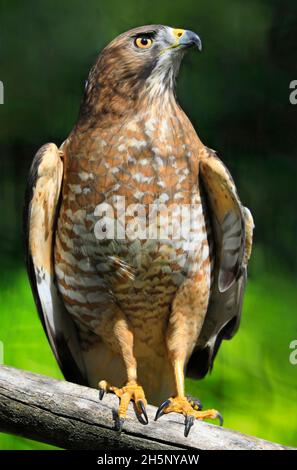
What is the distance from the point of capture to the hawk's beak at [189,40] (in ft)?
8.98

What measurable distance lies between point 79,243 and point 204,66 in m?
1.19

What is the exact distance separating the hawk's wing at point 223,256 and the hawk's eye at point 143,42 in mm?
341

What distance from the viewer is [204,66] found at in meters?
3.74

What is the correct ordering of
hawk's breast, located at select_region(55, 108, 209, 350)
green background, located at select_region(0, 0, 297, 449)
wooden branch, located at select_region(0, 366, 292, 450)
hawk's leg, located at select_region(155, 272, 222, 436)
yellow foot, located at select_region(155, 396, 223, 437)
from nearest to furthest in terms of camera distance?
wooden branch, located at select_region(0, 366, 292, 450) < yellow foot, located at select_region(155, 396, 223, 437) < hawk's breast, located at select_region(55, 108, 209, 350) < hawk's leg, located at select_region(155, 272, 222, 436) < green background, located at select_region(0, 0, 297, 449)

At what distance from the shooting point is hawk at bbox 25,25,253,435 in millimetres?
2768

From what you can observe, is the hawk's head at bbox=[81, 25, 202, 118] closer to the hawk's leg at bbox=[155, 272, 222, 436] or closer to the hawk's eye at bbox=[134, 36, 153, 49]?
the hawk's eye at bbox=[134, 36, 153, 49]

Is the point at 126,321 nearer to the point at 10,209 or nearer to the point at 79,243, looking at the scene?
the point at 79,243

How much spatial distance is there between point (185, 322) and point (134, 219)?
0.36 meters

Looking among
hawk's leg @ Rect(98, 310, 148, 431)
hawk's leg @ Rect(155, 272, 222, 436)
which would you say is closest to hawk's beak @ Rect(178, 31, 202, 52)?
hawk's leg @ Rect(155, 272, 222, 436)

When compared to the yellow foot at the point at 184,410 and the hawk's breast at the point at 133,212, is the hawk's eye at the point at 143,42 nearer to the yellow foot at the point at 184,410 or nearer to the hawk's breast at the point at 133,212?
the hawk's breast at the point at 133,212

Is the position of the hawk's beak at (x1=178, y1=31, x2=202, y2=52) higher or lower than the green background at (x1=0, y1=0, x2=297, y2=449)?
higher

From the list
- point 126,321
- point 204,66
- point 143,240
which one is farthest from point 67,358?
point 204,66

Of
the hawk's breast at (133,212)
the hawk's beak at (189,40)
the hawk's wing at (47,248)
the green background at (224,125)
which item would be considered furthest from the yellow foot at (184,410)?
the hawk's beak at (189,40)

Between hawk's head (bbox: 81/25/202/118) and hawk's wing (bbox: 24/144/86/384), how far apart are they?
0.23 m
